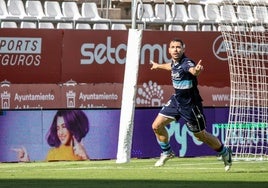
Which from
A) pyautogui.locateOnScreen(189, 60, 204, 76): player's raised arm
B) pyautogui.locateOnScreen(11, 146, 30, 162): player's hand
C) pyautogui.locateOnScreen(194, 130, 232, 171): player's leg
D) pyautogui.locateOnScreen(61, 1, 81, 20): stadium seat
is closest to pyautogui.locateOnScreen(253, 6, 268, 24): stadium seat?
pyautogui.locateOnScreen(61, 1, 81, 20): stadium seat

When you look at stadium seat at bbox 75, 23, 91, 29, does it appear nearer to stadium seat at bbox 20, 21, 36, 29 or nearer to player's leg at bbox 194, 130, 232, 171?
stadium seat at bbox 20, 21, 36, 29

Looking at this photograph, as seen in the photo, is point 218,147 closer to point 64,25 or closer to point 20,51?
point 20,51

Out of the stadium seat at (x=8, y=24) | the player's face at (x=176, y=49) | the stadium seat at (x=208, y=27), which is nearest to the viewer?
the player's face at (x=176, y=49)

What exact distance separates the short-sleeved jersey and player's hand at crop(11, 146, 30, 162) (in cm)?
450

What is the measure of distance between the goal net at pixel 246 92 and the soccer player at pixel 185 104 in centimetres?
415

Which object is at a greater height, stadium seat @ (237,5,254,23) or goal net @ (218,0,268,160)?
stadium seat @ (237,5,254,23)

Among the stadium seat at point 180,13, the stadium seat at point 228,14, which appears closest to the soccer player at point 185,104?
the stadium seat at point 228,14

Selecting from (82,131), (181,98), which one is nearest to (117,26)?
(82,131)

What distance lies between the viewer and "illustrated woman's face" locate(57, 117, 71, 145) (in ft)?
62.6

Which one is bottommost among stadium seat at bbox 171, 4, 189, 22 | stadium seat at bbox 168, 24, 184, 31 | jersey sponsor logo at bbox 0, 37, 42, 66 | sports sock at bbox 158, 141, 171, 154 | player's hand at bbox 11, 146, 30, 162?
player's hand at bbox 11, 146, 30, 162

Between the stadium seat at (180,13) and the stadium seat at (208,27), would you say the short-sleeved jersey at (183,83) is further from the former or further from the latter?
the stadium seat at (180,13)

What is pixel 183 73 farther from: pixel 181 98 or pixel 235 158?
pixel 235 158

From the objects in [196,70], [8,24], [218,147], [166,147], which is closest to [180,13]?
[8,24]

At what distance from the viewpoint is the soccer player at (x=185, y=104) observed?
1517 cm
